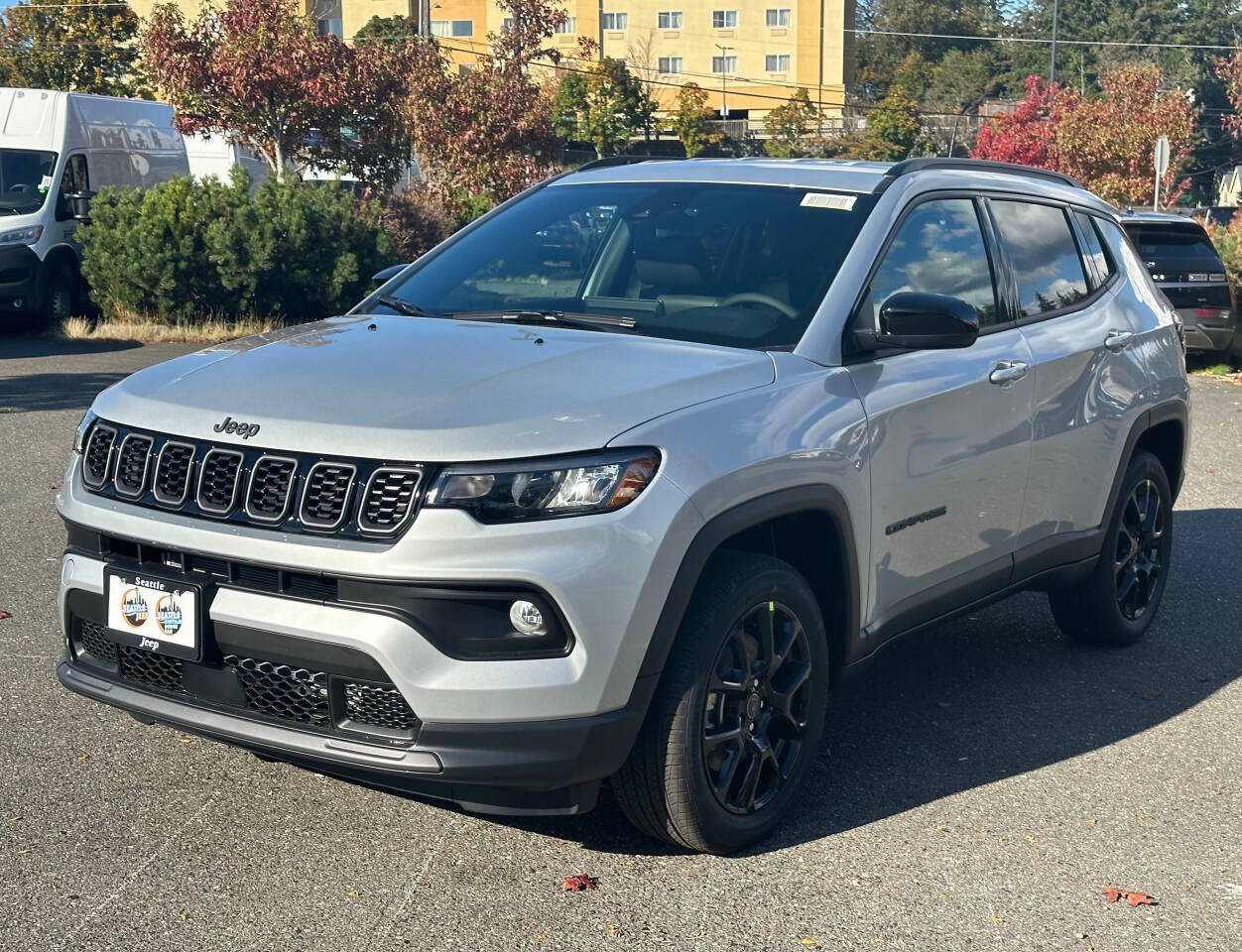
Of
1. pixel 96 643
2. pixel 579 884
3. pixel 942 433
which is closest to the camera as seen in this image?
pixel 579 884

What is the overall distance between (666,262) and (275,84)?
19603 mm

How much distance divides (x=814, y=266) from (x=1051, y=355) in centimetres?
128

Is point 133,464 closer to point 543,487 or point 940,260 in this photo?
point 543,487

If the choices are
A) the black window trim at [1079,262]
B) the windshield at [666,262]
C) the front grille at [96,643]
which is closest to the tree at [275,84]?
the black window trim at [1079,262]

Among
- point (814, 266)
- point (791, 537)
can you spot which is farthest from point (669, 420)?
point (814, 266)

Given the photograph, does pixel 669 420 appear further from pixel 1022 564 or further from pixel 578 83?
pixel 578 83

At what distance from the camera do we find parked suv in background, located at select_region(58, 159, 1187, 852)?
3648 mm

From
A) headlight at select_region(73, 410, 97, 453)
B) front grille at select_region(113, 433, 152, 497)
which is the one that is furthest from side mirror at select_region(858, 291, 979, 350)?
headlight at select_region(73, 410, 97, 453)

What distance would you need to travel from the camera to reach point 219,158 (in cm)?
2588

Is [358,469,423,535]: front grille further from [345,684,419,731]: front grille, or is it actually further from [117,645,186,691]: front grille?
[117,645,186,691]: front grille

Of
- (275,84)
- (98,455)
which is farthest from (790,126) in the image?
(98,455)

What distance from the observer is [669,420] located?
3891 millimetres

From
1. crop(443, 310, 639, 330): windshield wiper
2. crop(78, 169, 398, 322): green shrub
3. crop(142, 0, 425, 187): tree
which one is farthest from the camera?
crop(142, 0, 425, 187): tree

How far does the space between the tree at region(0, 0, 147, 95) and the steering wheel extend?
1769 inches
